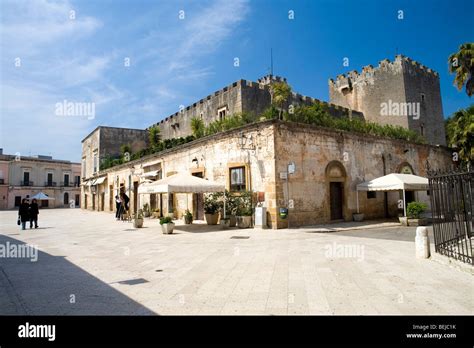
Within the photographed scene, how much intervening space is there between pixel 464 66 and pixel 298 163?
12436mm

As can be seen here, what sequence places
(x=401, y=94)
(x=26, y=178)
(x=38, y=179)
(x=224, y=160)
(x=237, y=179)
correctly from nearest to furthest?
(x=237, y=179) → (x=224, y=160) → (x=401, y=94) → (x=26, y=178) → (x=38, y=179)

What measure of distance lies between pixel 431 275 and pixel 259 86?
1545 cm

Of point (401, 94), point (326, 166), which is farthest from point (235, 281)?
point (401, 94)

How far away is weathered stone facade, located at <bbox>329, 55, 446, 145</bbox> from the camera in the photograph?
1008 inches

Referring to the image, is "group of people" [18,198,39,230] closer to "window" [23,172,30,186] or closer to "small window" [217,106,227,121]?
"small window" [217,106,227,121]

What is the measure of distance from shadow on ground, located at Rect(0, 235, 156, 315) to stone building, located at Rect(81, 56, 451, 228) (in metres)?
7.82

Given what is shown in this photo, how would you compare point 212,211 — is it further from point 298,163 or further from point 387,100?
point 387,100

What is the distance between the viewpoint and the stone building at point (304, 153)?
40.3 feet

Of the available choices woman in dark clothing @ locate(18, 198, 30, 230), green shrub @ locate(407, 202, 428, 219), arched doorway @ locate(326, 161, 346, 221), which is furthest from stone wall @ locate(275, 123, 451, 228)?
woman in dark clothing @ locate(18, 198, 30, 230)

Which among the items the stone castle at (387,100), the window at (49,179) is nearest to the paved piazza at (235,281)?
the stone castle at (387,100)

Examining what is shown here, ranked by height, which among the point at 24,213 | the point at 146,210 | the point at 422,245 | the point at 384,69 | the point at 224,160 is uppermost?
the point at 384,69

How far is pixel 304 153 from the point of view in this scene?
12867mm

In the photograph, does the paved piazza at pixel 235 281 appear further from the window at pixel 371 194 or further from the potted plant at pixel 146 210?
the potted plant at pixel 146 210
